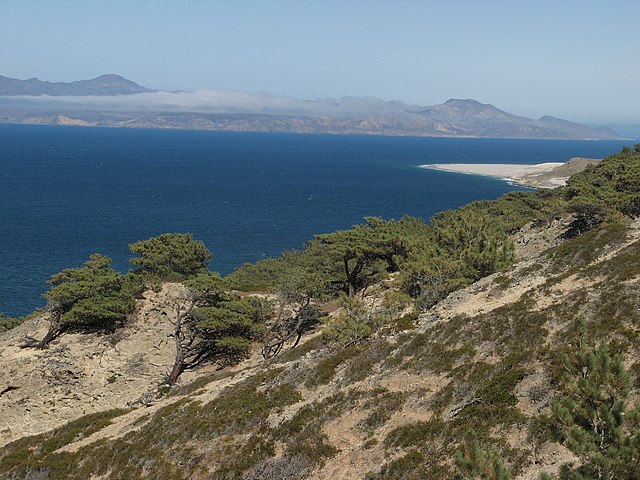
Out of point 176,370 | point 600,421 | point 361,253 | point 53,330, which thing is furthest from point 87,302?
point 600,421

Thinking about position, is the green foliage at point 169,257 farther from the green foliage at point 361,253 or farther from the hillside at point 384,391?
the green foliage at point 361,253

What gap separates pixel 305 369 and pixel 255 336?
55.4 feet

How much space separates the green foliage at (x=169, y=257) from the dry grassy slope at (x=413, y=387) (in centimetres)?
1756

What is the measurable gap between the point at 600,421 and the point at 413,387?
967cm

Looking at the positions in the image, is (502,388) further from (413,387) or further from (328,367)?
(328,367)

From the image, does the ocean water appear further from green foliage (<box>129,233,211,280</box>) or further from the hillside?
the hillside

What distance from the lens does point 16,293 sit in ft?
234

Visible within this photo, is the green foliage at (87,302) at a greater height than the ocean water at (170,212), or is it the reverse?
the green foliage at (87,302)

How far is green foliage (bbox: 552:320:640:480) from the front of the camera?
32.6 feet

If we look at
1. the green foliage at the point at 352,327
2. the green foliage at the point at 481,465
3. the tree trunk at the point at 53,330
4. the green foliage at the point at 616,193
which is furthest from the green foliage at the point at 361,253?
the green foliage at the point at 481,465

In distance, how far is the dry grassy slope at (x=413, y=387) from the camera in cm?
1689

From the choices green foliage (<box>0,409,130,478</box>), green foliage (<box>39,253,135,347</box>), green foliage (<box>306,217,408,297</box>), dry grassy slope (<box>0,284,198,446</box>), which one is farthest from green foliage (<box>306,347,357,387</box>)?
green foliage (<box>39,253,135,347</box>)

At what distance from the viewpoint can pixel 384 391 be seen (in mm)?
19844

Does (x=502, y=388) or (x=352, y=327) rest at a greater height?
(x=502, y=388)
